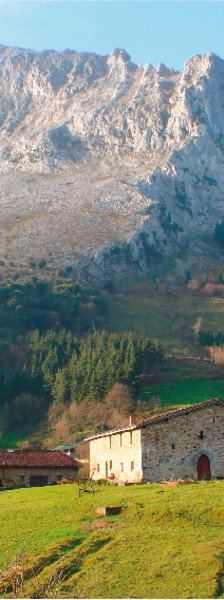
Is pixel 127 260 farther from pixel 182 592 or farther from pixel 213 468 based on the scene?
pixel 182 592

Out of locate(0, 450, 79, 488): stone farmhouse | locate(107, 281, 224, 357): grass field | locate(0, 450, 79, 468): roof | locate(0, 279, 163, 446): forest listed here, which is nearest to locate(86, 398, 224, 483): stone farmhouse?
locate(0, 450, 79, 488): stone farmhouse

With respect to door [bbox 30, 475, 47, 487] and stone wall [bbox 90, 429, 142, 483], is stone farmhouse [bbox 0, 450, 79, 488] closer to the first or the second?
door [bbox 30, 475, 47, 487]

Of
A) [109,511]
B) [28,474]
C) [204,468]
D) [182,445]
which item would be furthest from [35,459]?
[109,511]

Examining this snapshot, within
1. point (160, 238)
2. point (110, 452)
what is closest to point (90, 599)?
point (110, 452)

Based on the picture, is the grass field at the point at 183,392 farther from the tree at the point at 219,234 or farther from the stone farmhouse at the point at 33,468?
the tree at the point at 219,234

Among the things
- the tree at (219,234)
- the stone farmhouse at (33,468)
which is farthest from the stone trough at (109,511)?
the tree at (219,234)

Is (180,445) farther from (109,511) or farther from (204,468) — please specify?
(109,511)
